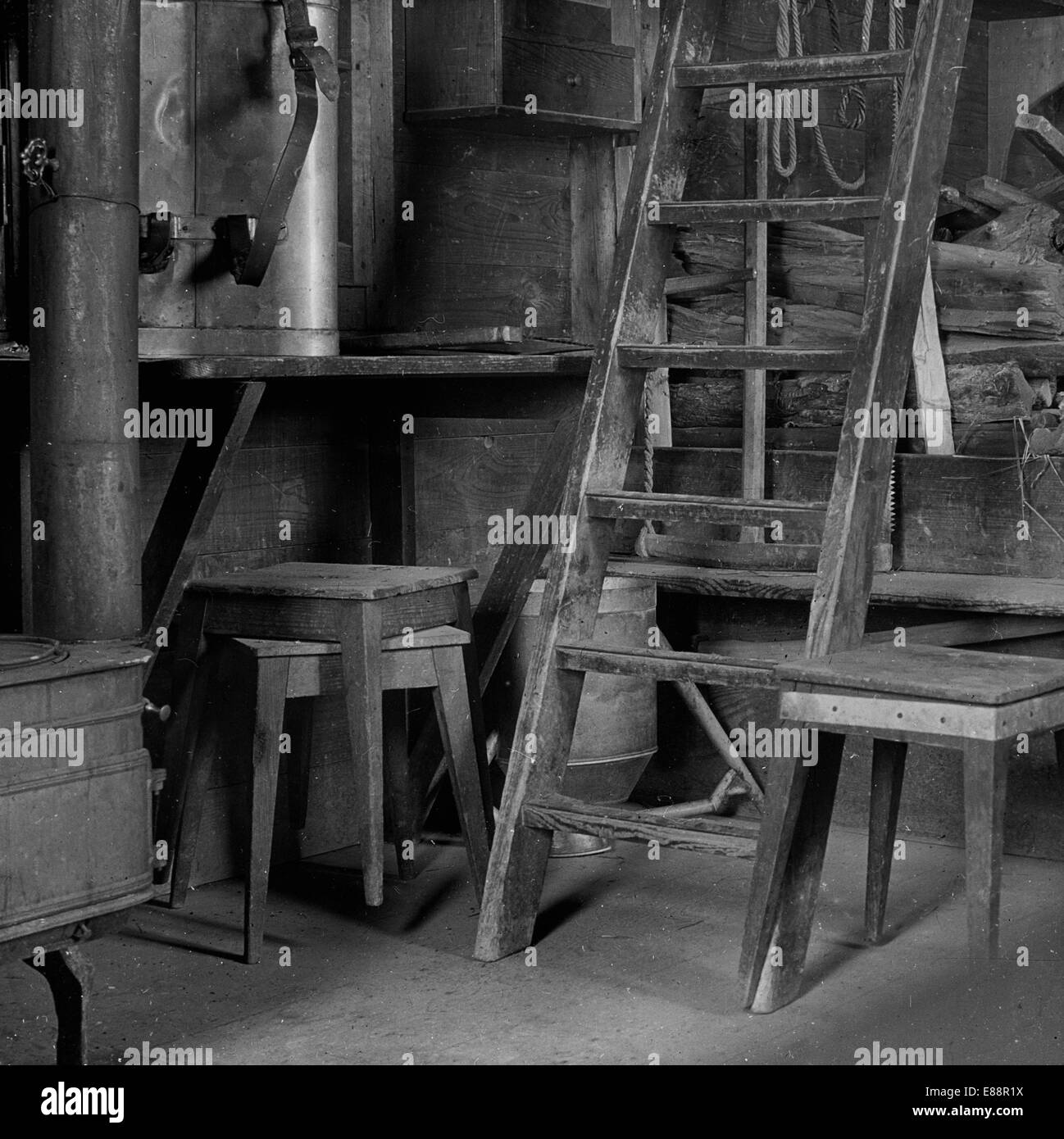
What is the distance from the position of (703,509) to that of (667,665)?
1.05 ft

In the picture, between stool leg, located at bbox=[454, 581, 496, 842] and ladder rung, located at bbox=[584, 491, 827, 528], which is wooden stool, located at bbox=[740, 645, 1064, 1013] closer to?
ladder rung, located at bbox=[584, 491, 827, 528]

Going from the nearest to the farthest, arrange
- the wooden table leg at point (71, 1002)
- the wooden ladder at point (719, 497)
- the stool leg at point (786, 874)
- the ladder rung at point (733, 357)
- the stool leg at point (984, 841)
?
the wooden table leg at point (71, 1002), the stool leg at point (984, 841), the stool leg at point (786, 874), the wooden ladder at point (719, 497), the ladder rung at point (733, 357)

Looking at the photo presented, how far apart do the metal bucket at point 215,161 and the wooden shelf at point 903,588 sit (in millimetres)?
1305

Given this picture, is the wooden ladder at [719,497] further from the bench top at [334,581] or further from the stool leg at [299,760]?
the stool leg at [299,760]

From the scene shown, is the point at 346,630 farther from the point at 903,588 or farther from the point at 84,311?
the point at 903,588

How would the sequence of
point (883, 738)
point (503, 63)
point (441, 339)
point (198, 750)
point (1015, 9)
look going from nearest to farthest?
point (883, 738) → point (198, 750) → point (441, 339) → point (503, 63) → point (1015, 9)

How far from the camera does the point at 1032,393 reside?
4.48 meters

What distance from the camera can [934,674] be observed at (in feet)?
10.0

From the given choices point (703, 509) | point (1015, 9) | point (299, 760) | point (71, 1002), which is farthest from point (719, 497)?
point (1015, 9)

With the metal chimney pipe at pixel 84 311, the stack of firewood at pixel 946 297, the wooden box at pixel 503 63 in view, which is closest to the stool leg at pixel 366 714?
the metal chimney pipe at pixel 84 311

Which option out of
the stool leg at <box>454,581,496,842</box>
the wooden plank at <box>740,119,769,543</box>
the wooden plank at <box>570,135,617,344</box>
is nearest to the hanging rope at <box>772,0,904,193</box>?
the wooden plank at <box>740,119,769,543</box>

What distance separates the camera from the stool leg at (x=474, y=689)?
151 inches

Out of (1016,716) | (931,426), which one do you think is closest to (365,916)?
(1016,716)
